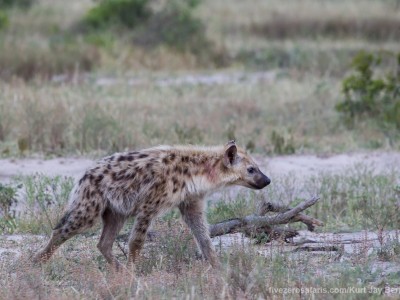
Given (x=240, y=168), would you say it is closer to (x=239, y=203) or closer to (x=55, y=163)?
(x=239, y=203)

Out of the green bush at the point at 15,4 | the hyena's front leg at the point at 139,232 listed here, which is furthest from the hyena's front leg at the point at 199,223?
the green bush at the point at 15,4

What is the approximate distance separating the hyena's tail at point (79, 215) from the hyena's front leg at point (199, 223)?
0.72 m

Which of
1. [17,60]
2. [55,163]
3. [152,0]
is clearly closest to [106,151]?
[55,163]

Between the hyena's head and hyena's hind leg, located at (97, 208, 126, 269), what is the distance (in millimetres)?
925

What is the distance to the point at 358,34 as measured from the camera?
1037 inches

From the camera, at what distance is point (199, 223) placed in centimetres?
786

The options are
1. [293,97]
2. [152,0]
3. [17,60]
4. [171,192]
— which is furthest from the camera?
[152,0]

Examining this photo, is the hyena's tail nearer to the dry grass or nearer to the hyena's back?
the hyena's back

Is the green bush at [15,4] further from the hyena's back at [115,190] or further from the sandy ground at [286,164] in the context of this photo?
the hyena's back at [115,190]

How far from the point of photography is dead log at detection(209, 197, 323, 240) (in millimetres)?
7945

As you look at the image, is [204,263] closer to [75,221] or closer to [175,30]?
[75,221]

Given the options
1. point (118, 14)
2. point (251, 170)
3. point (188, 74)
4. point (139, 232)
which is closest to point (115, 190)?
point (139, 232)

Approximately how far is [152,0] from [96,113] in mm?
13184

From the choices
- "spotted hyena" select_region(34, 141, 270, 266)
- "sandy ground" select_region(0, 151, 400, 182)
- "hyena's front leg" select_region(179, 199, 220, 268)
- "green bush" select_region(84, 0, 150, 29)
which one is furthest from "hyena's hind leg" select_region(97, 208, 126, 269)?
"green bush" select_region(84, 0, 150, 29)
